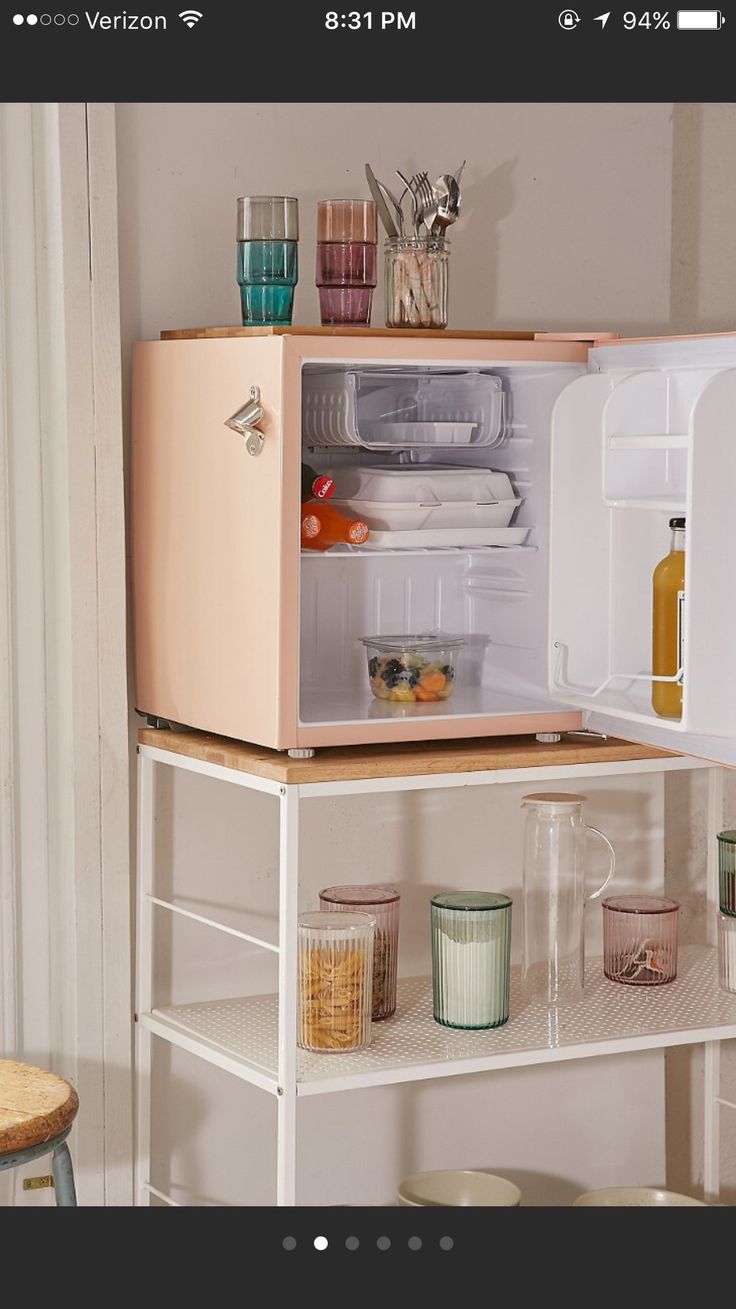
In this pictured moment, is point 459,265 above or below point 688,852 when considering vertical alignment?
above

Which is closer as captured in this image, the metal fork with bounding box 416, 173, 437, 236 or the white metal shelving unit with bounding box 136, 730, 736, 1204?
the white metal shelving unit with bounding box 136, 730, 736, 1204

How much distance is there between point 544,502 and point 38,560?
64 centimetres

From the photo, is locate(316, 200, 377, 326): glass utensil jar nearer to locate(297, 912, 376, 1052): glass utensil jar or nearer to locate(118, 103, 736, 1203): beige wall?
locate(118, 103, 736, 1203): beige wall

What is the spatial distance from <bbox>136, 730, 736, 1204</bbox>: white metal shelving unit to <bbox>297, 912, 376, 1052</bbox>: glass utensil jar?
0.02 m

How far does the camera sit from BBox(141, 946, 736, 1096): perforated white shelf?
1846 mm

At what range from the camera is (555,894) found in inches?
81.7

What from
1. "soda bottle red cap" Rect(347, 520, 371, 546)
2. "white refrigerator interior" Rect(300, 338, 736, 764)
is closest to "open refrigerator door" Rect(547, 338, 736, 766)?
"white refrigerator interior" Rect(300, 338, 736, 764)

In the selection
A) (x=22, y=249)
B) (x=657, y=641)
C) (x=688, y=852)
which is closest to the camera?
(x=657, y=641)

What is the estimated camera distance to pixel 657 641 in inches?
72.6

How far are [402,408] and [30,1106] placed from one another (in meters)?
0.95

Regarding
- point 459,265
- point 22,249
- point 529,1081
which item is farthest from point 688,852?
point 22,249

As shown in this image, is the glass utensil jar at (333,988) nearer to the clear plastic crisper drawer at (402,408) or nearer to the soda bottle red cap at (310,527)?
the soda bottle red cap at (310,527)

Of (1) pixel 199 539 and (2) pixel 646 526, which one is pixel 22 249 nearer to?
(1) pixel 199 539
